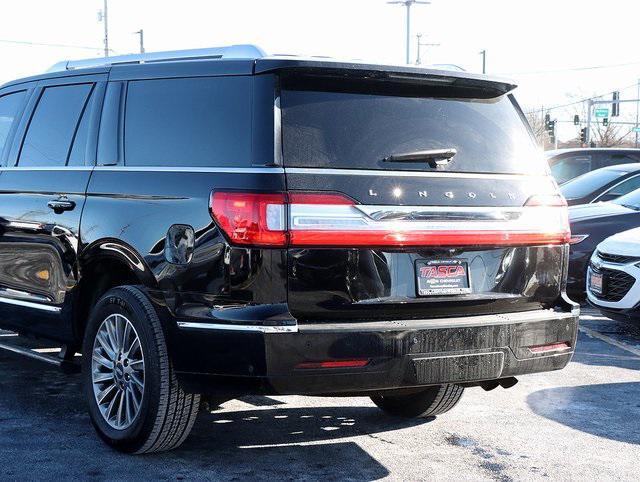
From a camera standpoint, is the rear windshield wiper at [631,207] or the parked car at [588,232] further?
the rear windshield wiper at [631,207]

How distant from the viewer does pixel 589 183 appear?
13.6 metres

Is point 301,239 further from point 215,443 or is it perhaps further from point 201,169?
point 215,443

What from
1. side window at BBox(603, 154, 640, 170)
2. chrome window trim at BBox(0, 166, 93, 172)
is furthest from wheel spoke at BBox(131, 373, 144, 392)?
side window at BBox(603, 154, 640, 170)

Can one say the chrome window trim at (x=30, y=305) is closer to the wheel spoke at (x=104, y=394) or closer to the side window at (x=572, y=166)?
the wheel spoke at (x=104, y=394)

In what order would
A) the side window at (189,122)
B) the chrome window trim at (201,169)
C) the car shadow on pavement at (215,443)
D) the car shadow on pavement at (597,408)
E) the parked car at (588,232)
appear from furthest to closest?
the parked car at (588,232) < the car shadow on pavement at (597,408) < the car shadow on pavement at (215,443) < the side window at (189,122) < the chrome window trim at (201,169)

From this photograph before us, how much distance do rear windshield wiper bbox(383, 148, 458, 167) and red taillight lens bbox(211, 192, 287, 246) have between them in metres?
0.59

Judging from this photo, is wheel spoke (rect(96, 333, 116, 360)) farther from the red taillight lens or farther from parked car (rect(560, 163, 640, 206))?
parked car (rect(560, 163, 640, 206))

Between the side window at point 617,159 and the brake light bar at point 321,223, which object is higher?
the brake light bar at point 321,223

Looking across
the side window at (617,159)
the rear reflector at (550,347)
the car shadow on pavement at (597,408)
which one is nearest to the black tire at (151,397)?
the rear reflector at (550,347)

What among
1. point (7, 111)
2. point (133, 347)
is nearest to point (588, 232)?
point (7, 111)

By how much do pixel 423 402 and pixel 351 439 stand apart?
591 mm

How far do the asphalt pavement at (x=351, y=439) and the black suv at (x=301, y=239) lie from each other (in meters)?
0.29

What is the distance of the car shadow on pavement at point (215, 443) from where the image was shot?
5012 millimetres

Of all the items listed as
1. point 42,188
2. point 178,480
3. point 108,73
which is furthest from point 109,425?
point 108,73
